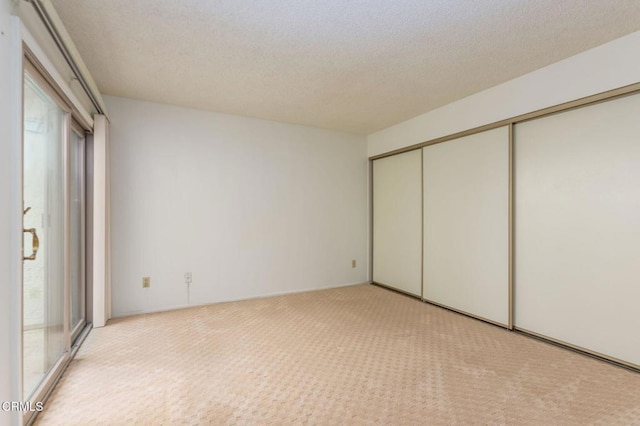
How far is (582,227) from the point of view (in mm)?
2521

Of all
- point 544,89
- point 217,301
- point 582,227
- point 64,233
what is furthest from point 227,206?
point 582,227

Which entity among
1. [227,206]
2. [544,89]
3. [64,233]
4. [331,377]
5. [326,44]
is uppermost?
[326,44]

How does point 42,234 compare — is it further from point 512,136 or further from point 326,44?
point 512,136

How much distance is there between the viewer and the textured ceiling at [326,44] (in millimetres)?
1922

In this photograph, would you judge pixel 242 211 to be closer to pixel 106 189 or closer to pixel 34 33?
pixel 106 189

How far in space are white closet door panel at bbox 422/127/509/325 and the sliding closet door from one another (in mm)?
167

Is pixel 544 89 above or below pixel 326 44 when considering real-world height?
below

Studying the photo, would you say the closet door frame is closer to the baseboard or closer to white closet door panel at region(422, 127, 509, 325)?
white closet door panel at region(422, 127, 509, 325)

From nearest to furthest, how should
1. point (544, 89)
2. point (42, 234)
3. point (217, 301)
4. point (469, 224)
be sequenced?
1. point (42, 234)
2. point (544, 89)
3. point (469, 224)
4. point (217, 301)

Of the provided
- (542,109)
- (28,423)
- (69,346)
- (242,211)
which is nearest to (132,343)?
(69,346)

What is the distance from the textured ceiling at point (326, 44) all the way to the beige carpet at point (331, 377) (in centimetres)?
232

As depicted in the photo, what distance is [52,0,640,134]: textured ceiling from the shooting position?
6.31ft

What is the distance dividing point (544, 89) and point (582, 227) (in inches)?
46.7

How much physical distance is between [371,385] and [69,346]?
2204 mm
